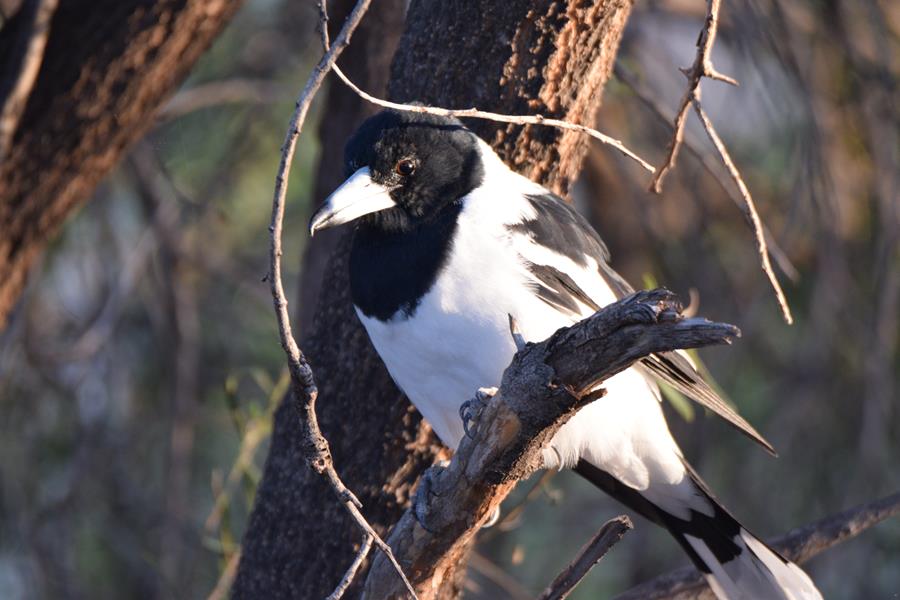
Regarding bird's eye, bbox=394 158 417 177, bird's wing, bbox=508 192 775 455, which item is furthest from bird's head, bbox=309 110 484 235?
bird's wing, bbox=508 192 775 455

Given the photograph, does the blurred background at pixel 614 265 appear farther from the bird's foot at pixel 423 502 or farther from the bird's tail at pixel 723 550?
the bird's foot at pixel 423 502

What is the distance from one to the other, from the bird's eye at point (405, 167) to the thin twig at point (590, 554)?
2.55 ft

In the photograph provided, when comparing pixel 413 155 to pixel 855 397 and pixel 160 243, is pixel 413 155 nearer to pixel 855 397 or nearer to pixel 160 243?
pixel 160 243

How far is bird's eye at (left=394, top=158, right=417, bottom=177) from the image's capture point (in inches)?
90.3

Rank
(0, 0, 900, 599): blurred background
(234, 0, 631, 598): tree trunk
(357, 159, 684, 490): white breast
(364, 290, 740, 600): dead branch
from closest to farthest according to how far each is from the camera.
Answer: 1. (364, 290, 740, 600): dead branch
2. (357, 159, 684, 490): white breast
3. (234, 0, 631, 598): tree trunk
4. (0, 0, 900, 599): blurred background

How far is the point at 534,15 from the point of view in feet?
7.27

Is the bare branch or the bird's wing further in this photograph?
the bare branch

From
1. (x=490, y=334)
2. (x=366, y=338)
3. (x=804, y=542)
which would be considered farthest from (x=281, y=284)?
(x=804, y=542)

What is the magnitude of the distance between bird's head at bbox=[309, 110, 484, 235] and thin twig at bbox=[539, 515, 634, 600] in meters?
0.70

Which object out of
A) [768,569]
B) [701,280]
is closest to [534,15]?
[768,569]

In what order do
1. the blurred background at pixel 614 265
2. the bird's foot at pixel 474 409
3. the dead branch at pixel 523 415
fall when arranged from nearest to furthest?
the dead branch at pixel 523 415 < the bird's foot at pixel 474 409 < the blurred background at pixel 614 265

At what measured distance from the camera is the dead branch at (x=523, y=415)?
4.83 feet

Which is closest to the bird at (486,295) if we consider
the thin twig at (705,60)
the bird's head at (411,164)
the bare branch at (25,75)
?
the bird's head at (411,164)

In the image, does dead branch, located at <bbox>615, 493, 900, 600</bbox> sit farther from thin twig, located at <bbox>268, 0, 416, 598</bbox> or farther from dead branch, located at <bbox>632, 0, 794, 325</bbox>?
thin twig, located at <bbox>268, 0, 416, 598</bbox>
